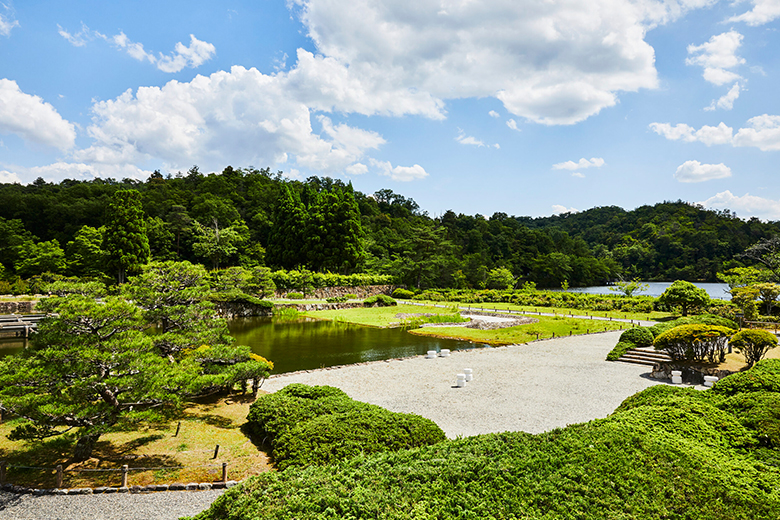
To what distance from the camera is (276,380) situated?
12977mm

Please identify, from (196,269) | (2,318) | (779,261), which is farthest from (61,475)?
(779,261)

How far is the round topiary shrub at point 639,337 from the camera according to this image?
16.1m

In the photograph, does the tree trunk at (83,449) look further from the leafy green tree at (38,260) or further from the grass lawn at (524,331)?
the leafy green tree at (38,260)

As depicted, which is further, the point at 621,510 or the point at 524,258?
the point at 524,258

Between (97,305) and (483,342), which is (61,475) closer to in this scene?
(97,305)

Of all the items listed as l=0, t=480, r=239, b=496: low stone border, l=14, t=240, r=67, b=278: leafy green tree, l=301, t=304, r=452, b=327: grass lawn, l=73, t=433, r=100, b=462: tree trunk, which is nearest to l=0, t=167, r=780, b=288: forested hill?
l=14, t=240, r=67, b=278: leafy green tree

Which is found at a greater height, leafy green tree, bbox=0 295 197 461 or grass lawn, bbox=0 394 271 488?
leafy green tree, bbox=0 295 197 461

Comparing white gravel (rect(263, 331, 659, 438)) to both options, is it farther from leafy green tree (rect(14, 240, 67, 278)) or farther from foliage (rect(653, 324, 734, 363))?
leafy green tree (rect(14, 240, 67, 278))

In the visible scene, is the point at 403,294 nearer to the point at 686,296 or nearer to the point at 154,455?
the point at 686,296

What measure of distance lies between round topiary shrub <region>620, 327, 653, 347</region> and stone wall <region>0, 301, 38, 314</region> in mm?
36536

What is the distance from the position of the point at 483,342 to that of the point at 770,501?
17550 millimetres

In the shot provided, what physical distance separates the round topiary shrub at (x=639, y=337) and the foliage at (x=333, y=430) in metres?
13.1

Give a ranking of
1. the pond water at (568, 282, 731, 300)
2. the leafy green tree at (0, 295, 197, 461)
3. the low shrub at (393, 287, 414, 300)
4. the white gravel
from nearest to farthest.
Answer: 1. the leafy green tree at (0, 295, 197, 461)
2. the white gravel
3. the low shrub at (393, 287, 414, 300)
4. the pond water at (568, 282, 731, 300)

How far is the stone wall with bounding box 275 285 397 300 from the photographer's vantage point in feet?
137
